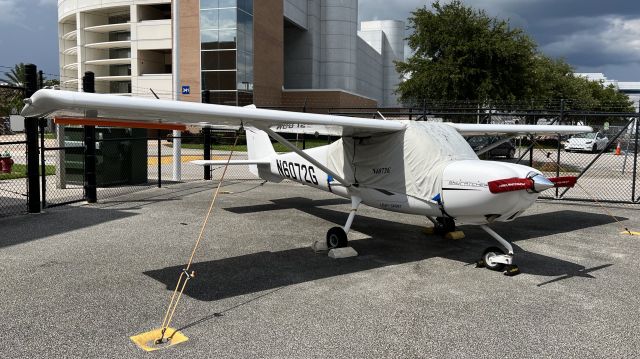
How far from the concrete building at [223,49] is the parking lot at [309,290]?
23309mm

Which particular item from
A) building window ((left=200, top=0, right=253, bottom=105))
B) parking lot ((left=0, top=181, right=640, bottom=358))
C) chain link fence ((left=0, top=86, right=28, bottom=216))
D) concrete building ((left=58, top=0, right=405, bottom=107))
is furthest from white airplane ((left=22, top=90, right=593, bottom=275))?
building window ((left=200, top=0, right=253, bottom=105))

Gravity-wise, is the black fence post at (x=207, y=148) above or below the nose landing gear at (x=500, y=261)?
above

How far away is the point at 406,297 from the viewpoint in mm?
5500

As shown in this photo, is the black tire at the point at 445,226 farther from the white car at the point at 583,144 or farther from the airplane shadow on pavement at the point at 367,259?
the white car at the point at 583,144

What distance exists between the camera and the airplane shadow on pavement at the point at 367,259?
592cm

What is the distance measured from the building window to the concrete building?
82 millimetres

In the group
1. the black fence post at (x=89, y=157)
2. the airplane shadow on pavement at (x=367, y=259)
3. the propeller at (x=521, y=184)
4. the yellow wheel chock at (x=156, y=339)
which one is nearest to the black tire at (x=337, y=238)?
the airplane shadow on pavement at (x=367, y=259)

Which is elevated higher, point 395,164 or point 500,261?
point 395,164

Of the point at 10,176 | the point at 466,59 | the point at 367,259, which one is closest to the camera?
the point at 367,259

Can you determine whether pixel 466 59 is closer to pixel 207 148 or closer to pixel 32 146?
pixel 207 148

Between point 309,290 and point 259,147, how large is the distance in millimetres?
6023

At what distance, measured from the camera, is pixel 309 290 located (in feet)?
18.6

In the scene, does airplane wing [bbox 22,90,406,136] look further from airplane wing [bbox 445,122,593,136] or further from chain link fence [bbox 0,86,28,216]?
chain link fence [bbox 0,86,28,216]

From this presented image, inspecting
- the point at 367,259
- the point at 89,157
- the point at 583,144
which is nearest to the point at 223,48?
the point at 583,144
